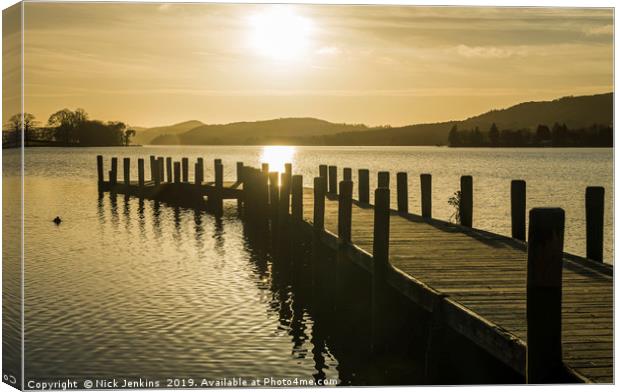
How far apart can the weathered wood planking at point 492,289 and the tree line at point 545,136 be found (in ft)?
6.55

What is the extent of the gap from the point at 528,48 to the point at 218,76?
4029 mm

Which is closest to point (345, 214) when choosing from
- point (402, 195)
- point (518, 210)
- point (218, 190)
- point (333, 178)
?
point (518, 210)

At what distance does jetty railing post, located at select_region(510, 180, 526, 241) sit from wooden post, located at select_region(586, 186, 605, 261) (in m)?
1.79

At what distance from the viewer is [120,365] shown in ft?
36.7

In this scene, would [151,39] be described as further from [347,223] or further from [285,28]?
[347,223]

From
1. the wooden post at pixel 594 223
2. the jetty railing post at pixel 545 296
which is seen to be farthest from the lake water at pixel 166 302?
the jetty railing post at pixel 545 296

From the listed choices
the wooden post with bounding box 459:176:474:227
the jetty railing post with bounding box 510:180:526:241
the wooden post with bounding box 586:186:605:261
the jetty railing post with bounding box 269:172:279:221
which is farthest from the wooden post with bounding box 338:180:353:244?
the jetty railing post with bounding box 269:172:279:221

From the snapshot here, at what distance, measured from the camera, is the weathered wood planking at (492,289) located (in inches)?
281

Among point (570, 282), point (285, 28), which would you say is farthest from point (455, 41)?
point (570, 282)

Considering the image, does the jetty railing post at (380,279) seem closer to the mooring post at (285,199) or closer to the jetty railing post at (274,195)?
the mooring post at (285,199)

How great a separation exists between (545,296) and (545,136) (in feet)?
48.6

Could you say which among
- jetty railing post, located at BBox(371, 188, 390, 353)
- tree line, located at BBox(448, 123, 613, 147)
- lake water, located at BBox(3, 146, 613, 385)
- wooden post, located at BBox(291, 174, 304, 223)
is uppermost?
tree line, located at BBox(448, 123, 613, 147)

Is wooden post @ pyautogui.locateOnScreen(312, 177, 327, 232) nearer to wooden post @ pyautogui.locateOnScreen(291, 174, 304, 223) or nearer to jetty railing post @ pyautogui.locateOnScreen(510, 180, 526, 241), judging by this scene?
wooden post @ pyautogui.locateOnScreen(291, 174, 304, 223)

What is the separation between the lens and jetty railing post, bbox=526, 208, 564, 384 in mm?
6660
